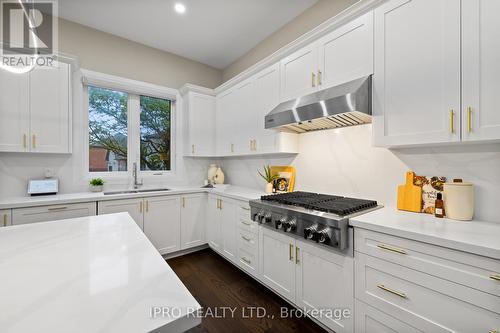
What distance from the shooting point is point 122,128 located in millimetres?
3186

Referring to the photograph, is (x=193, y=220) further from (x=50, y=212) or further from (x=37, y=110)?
(x=37, y=110)

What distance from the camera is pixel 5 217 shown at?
198 cm

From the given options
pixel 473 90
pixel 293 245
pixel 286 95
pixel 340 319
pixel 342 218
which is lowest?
pixel 340 319

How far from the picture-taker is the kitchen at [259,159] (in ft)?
3.38

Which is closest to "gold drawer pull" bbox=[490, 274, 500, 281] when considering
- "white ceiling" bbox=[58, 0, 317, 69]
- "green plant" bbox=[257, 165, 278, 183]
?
"green plant" bbox=[257, 165, 278, 183]

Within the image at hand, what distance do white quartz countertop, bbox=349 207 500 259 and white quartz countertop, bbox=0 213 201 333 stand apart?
1.17 meters

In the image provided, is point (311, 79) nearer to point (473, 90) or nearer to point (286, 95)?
point (286, 95)

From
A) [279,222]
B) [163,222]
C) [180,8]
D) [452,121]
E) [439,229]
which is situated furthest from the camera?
[163,222]

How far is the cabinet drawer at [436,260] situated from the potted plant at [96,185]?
2.98 metres

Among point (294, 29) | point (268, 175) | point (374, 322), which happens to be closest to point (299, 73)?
point (294, 29)

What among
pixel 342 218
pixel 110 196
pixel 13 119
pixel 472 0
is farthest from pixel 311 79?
pixel 13 119

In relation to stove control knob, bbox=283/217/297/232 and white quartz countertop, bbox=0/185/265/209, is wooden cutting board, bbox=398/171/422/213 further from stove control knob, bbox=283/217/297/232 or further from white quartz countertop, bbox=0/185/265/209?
white quartz countertop, bbox=0/185/265/209

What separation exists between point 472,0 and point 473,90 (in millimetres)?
508

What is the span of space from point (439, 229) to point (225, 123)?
2747 mm
